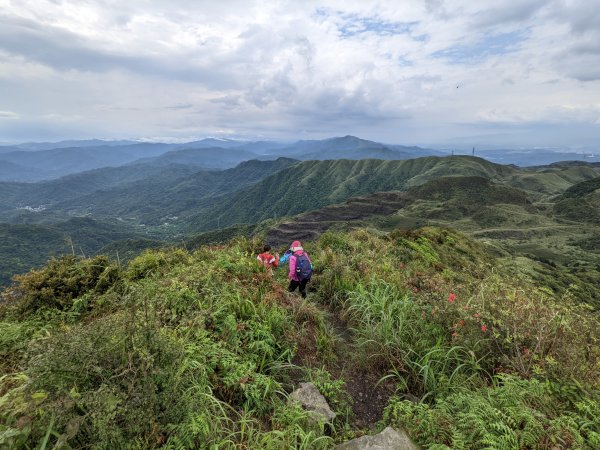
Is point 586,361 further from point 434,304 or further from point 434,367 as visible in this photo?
point 434,304

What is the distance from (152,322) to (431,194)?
504 feet

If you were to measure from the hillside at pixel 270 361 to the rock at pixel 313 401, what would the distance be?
144 mm

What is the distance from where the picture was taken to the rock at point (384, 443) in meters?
3.64

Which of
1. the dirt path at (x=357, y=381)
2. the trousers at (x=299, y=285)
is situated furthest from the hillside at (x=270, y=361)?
the trousers at (x=299, y=285)

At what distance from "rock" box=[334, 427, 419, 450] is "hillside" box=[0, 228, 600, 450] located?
203mm

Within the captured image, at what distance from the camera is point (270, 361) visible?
17.6 feet

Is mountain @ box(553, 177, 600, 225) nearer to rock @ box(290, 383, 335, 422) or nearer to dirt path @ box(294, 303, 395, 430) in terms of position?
dirt path @ box(294, 303, 395, 430)

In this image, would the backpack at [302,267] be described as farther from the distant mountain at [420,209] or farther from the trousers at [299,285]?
the distant mountain at [420,209]

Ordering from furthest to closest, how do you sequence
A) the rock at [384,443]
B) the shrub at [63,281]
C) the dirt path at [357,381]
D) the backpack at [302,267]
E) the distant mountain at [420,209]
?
the distant mountain at [420,209]
the backpack at [302,267]
the shrub at [63,281]
the dirt path at [357,381]
the rock at [384,443]

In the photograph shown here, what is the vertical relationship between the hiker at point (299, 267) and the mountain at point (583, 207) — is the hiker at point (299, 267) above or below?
above

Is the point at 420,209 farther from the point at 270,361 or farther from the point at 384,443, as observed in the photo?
the point at 384,443

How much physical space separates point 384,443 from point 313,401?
1.30m

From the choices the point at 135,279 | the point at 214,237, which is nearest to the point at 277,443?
the point at 135,279

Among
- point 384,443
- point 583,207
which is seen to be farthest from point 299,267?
point 583,207
